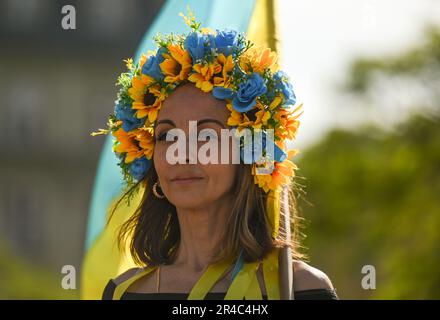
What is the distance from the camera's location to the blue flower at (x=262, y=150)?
167 inches

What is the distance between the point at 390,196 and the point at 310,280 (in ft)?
59.6

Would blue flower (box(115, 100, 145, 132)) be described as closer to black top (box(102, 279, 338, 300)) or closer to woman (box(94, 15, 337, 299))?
woman (box(94, 15, 337, 299))

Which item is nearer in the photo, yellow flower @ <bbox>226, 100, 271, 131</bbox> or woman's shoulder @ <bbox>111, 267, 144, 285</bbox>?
yellow flower @ <bbox>226, 100, 271, 131</bbox>

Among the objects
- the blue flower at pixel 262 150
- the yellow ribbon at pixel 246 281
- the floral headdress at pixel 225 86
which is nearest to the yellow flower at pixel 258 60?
the floral headdress at pixel 225 86

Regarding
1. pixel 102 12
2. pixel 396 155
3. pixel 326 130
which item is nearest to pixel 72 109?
pixel 102 12

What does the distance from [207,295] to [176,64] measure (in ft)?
2.70

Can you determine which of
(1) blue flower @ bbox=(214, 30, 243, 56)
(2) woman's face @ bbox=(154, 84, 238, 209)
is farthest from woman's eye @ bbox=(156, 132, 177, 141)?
(1) blue flower @ bbox=(214, 30, 243, 56)

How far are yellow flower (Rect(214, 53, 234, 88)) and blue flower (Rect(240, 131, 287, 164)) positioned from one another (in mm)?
210

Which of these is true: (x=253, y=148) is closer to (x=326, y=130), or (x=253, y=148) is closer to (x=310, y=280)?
(x=310, y=280)

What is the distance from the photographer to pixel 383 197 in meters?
22.3

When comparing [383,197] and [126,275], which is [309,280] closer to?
[126,275]

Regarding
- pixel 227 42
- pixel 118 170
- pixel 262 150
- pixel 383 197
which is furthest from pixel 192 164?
pixel 383 197

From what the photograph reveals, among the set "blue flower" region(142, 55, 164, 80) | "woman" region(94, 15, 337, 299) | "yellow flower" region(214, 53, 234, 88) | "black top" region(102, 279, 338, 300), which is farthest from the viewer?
"blue flower" region(142, 55, 164, 80)

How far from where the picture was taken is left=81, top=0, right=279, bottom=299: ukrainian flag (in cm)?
475
